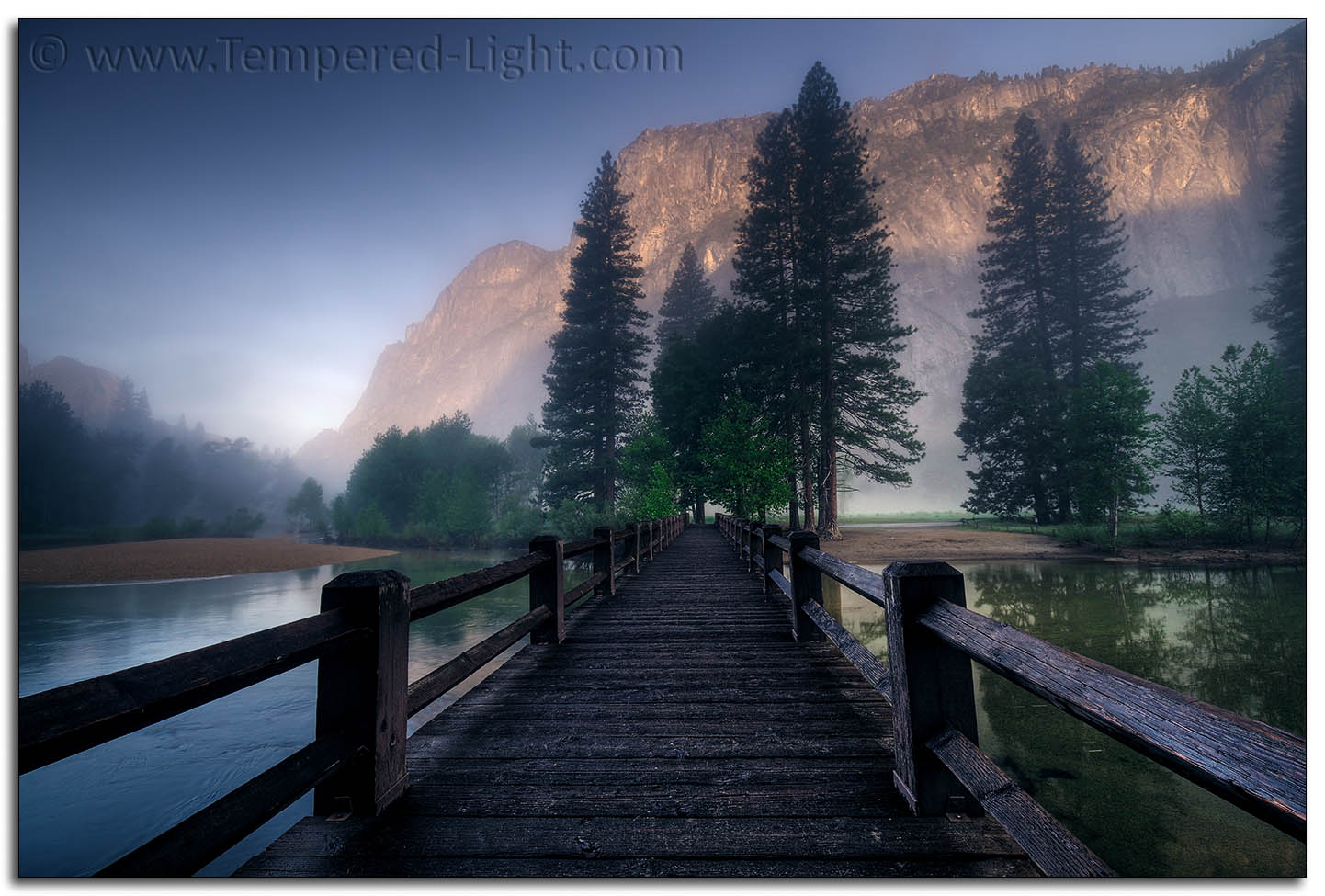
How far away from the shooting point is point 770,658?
16.2 feet

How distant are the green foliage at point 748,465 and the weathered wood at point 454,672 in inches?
811

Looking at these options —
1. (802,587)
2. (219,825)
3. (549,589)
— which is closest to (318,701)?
(219,825)

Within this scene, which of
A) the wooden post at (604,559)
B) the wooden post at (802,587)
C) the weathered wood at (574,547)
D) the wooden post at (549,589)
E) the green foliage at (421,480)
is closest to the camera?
the wooden post at (802,587)

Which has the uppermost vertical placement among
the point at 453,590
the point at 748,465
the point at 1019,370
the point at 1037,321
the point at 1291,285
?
the point at 1291,285

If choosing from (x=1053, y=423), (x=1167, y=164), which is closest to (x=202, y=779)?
(x=1053, y=423)

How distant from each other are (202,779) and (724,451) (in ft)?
72.6

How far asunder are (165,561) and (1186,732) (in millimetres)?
53225

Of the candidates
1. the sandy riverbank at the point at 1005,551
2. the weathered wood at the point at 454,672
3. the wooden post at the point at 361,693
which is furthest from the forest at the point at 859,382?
the wooden post at the point at 361,693

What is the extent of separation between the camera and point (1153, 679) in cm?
891

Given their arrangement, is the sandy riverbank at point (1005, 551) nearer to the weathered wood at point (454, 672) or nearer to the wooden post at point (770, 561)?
the wooden post at point (770, 561)

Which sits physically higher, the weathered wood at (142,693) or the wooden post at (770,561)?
the weathered wood at (142,693)

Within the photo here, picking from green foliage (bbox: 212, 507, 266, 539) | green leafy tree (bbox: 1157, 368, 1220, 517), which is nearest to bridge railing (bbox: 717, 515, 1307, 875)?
green leafy tree (bbox: 1157, 368, 1220, 517)

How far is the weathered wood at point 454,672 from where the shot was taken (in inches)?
108

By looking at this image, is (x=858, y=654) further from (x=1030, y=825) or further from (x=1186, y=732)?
(x=1186, y=732)
